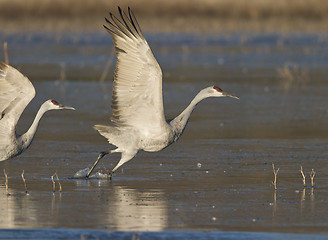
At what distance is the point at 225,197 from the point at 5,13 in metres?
29.0

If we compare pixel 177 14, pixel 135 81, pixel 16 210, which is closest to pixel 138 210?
pixel 16 210

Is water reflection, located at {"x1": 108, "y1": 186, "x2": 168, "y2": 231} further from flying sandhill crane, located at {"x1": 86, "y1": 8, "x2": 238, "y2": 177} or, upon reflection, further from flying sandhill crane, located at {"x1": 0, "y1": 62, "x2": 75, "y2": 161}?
flying sandhill crane, located at {"x1": 0, "y1": 62, "x2": 75, "y2": 161}

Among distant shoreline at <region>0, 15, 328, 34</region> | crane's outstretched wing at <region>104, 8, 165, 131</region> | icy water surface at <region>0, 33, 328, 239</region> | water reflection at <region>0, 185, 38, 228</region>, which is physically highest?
distant shoreline at <region>0, 15, 328, 34</region>

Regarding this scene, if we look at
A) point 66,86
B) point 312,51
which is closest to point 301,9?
point 312,51

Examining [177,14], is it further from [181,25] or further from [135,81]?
[135,81]

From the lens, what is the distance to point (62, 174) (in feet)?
31.6

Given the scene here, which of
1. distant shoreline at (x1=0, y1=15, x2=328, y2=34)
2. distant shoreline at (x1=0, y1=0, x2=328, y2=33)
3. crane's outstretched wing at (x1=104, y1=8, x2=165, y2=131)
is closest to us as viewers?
crane's outstretched wing at (x1=104, y1=8, x2=165, y2=131)

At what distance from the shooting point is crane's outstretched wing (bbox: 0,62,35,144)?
9.55 metres

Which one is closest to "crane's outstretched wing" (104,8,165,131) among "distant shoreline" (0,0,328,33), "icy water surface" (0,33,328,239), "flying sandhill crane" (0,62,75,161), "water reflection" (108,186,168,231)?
"icy water surface" (0,33,328,239)

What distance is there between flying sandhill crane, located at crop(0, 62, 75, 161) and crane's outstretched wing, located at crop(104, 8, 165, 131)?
3.28 ft

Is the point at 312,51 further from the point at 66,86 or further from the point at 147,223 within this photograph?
the point at 147,223

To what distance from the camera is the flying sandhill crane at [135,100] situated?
945 centimetres

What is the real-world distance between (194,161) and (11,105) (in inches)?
91.2

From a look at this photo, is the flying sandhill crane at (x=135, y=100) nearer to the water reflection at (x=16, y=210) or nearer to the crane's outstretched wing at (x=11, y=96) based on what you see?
the crane's outstretched wing at (x=11, y=96)
